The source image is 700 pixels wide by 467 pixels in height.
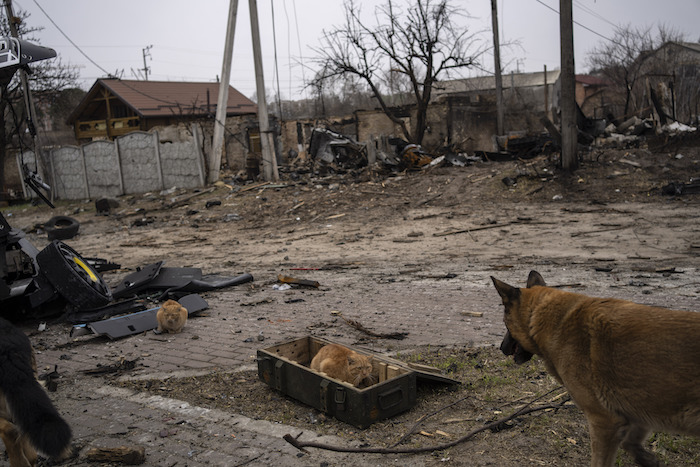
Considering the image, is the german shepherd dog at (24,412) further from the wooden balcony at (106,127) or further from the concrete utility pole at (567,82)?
the wooden balcony at (106,127)

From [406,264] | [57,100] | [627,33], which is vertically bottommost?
[406,264]

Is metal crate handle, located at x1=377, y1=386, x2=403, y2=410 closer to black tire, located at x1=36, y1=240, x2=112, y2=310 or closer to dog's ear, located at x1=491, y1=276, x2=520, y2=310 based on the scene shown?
dog's ear, located at x1=491, y1=276, x2=520, y2=310

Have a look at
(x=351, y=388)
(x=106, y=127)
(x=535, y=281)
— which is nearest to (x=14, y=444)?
(x=351, y=388)

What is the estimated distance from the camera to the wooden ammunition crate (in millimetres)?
3818

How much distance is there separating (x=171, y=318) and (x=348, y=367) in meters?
3.13

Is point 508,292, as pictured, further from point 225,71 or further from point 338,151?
point 225,71

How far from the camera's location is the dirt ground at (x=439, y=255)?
393 centimetres

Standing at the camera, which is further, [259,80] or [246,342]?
[259,80]

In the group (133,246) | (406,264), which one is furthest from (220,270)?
(133,246)

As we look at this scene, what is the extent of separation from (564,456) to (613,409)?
0.67 m

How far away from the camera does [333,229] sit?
1433 cm

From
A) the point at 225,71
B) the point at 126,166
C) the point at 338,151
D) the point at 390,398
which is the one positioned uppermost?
the point at 225,71

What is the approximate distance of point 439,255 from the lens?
10.5 meters

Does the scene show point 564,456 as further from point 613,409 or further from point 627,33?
point 627,33
